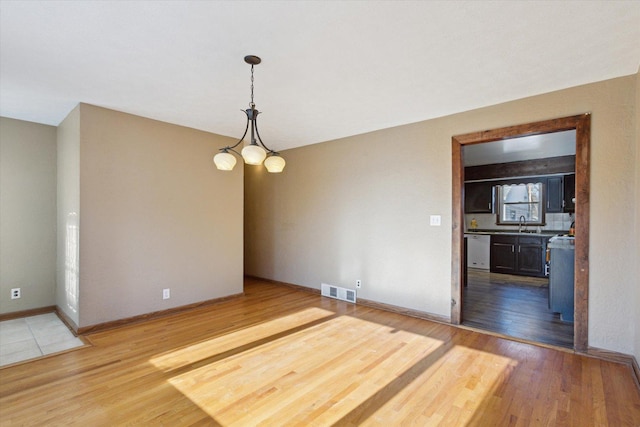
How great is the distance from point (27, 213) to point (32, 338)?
171 cm

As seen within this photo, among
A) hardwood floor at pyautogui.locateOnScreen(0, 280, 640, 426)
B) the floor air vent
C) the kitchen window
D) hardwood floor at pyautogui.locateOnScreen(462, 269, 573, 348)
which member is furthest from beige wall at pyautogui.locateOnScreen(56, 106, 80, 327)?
the kitchen window

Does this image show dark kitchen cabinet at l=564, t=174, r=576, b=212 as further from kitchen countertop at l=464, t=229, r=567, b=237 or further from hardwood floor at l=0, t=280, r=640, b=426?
hardwood floor at l=0, t=280, r=640, b=426

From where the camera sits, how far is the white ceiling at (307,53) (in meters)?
1.88

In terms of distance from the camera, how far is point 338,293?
15.8ft

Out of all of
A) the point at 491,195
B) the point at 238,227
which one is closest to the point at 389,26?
the point at 238,227

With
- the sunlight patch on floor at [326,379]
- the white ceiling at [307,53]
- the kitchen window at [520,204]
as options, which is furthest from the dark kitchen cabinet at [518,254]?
the sunlight patch on floor at [326,379]

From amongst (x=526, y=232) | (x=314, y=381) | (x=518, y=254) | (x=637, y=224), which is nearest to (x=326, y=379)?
(x=314, y=381)

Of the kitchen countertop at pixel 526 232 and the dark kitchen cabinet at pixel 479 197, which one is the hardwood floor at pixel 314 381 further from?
the dark kitchen cabinet at pixel 479 197

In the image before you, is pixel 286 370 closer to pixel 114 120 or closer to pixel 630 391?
pixel 630 391

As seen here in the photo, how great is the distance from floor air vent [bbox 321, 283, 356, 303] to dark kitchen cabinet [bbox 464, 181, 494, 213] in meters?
4.91

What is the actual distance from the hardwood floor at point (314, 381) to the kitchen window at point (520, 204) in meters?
5.05

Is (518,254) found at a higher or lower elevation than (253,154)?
lower

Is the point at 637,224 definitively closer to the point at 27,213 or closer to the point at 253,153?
the point at 253,153

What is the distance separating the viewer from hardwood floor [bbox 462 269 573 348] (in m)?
3.37
